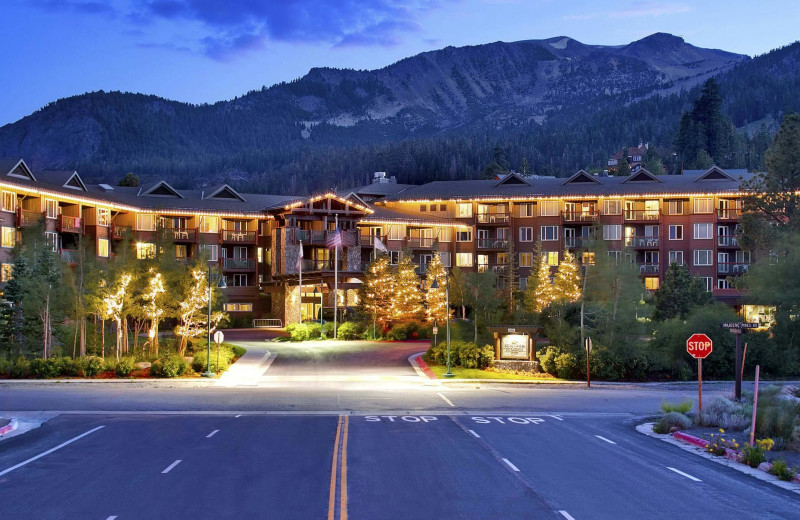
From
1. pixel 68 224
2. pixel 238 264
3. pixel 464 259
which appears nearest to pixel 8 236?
pixel 68 224

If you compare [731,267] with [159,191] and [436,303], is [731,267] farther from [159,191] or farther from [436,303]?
[159,191]

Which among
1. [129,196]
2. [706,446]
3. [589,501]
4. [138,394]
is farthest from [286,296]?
[589,501]

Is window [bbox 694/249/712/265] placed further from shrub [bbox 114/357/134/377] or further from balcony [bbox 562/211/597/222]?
shrub [bbox 114/357/134/377]

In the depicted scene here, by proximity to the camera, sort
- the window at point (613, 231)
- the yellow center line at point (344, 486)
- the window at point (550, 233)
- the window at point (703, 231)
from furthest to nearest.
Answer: the window at point (550, 233)
the window at point (613, 231)
the window at point (703, 231)
the yellow center line at point (344, 486)

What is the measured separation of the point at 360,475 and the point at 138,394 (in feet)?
71.0

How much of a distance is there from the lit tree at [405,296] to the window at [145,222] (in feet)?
87.9

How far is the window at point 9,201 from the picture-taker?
209 ft

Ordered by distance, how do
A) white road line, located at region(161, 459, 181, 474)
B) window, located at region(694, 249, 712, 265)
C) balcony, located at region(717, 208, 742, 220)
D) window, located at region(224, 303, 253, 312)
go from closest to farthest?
white road line, located at region(161, 459, 181, 474)
balcony, located at region(717, 208, 742, 220)
window, located at region(224, 303, 253, 312)
window, located at region(694, 249, 712, 265)

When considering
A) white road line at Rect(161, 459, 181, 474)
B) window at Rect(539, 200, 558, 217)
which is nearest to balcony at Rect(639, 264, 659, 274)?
window at Rect(539, 200, 558, 217)

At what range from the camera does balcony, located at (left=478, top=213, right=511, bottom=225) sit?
88.6 meters

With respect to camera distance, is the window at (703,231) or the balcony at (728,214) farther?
the window at (703,231)

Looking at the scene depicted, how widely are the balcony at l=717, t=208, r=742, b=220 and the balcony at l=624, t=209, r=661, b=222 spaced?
5876 mm

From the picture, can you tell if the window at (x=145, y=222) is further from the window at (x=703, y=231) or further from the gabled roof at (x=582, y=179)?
the window at (x=703, y=231)

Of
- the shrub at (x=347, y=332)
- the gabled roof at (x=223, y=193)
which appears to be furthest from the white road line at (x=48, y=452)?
the gabled roof at (x=223, y=193)
